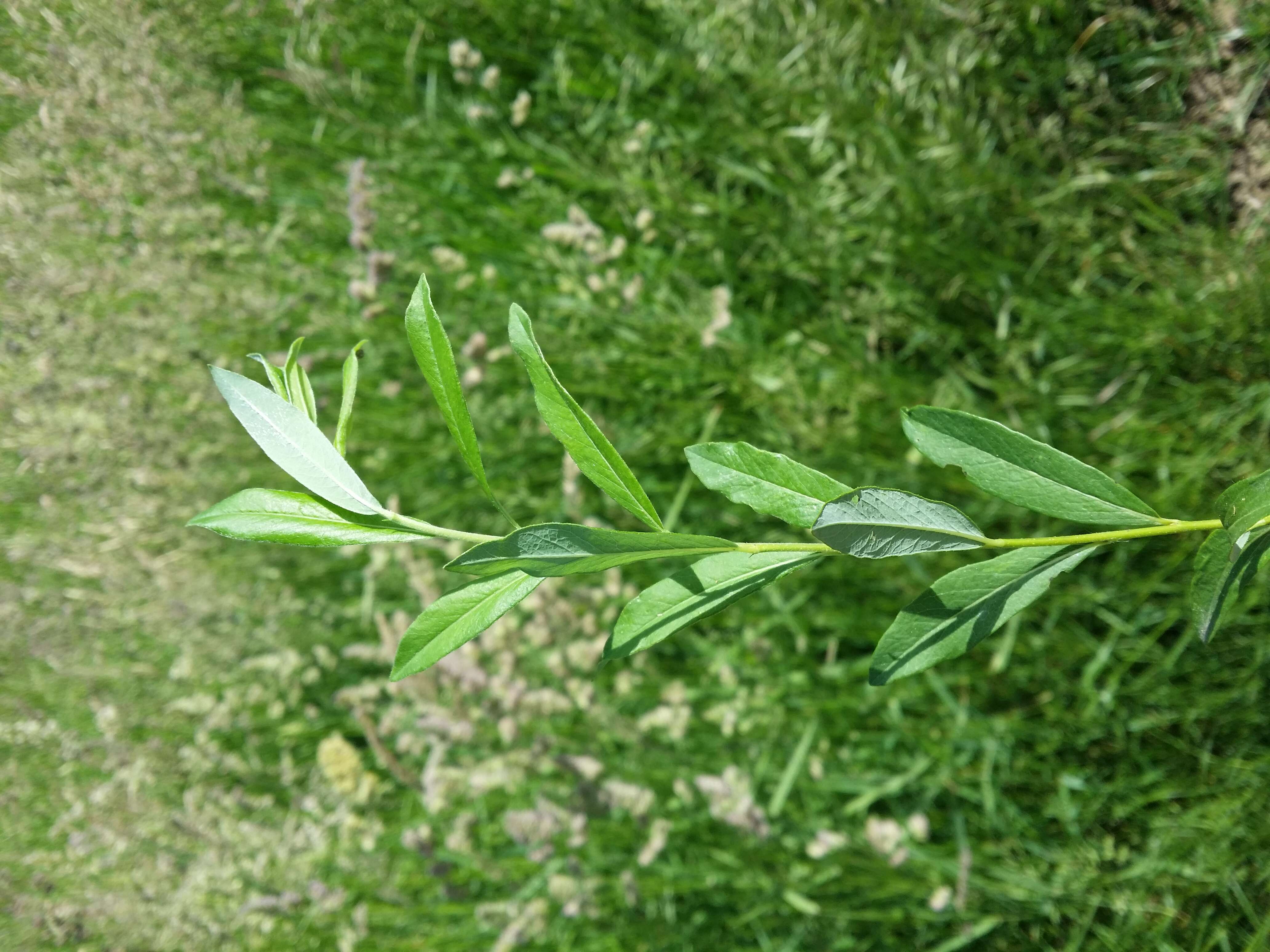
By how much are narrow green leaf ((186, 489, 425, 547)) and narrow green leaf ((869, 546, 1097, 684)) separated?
38cm

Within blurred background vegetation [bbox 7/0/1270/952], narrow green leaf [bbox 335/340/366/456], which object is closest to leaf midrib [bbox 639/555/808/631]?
narrow green leaf [bbox 335/340/366/456]

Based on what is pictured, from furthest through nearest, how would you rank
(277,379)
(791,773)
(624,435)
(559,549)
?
(624,435) → (791,773) → (277,379) → (559,549)

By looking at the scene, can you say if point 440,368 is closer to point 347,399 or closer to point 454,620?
point 347,399

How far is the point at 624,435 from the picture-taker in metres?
2.13

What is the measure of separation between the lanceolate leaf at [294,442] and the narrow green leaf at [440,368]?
83 millimetres

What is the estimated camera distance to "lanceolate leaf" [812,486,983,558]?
2.00ft

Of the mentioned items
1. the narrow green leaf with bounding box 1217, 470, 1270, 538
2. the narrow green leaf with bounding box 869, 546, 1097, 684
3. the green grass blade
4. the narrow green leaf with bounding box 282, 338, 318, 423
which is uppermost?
the narrow green leaf with bounding box 282, 338, 318, 423

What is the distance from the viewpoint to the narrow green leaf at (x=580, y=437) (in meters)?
0.69

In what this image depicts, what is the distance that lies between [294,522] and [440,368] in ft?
0.54

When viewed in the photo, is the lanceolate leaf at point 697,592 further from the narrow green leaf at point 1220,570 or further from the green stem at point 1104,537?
the narrow green leaf at point 1220,570

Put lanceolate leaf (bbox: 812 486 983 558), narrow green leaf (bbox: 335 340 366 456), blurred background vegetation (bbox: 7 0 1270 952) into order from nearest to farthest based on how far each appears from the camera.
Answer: lanceolate leaf (bbox: 812 486 983 558) < narrow green leaf (bbox: 335 340 366 456) < blurred background vegetation (bbox: 7 0 1270 952)

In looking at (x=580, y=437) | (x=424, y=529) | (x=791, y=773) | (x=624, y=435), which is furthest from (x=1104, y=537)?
(x=624, y=435)

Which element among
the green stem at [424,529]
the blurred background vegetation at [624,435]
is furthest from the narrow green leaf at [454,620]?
the blurred background vegetation at [624,435]

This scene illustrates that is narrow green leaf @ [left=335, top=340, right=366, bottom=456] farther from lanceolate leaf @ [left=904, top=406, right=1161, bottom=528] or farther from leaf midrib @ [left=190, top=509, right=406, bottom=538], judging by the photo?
lanceolate leaf @ [left=904, top=406, right=1161, bottom=528]
